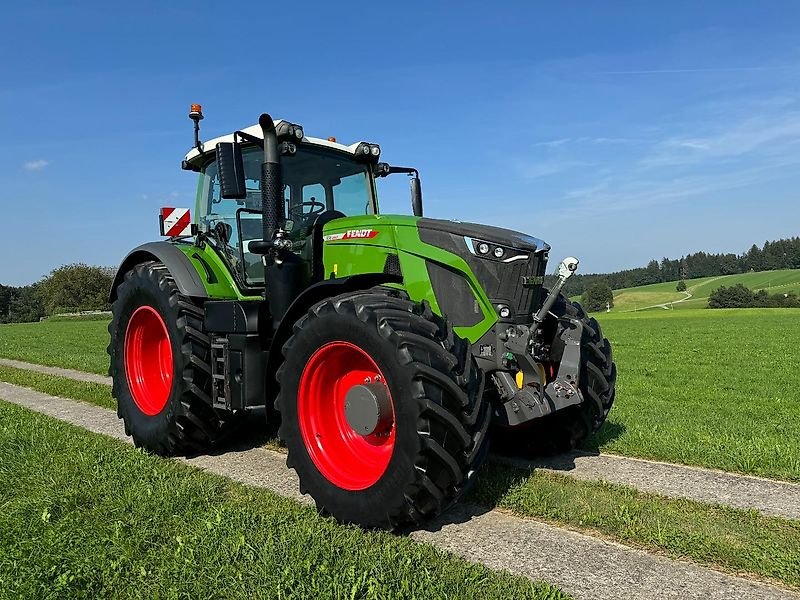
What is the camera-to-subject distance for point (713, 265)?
93812mm

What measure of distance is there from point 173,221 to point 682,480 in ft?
18.9

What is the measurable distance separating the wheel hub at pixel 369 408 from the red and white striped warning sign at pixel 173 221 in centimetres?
400

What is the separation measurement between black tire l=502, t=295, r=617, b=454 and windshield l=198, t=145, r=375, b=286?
6.70ft

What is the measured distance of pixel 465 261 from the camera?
420cm

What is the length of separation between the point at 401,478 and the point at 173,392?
2.59 metres

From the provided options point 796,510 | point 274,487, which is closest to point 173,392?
point 274,487

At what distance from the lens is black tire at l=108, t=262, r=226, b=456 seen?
5172 millimetres

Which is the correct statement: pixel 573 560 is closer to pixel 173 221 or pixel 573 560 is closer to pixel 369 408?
pixel 369 408

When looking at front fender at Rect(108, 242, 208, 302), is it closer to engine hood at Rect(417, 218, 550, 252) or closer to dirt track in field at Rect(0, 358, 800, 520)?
engine hood at Rect(417, 218, 550, 252)

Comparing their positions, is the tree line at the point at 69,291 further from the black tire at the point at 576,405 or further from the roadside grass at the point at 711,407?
the black tire at the point at 576,405

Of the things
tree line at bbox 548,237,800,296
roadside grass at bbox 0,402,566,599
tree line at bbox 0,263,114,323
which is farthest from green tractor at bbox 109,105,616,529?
tree line at bbox 548,237,800,296

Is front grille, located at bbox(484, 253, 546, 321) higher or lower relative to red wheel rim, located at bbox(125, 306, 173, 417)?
higher

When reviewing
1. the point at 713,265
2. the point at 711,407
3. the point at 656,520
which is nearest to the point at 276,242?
the point at 656,520

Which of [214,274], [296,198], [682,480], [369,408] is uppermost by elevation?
[296,198]
